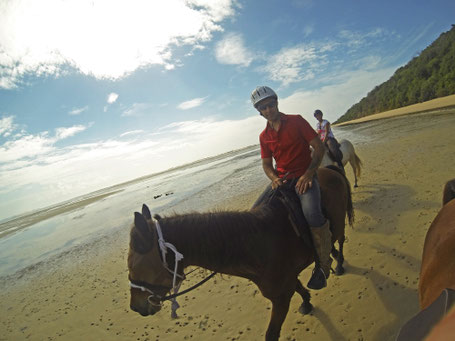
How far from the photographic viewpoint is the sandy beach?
3318mm

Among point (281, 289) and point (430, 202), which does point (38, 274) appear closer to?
point (281, 289)

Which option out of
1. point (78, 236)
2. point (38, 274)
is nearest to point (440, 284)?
point (38, 274)

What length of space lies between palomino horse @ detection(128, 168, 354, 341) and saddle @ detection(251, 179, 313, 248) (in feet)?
0.32

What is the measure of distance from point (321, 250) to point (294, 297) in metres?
1.71

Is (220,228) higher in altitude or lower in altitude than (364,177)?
higher

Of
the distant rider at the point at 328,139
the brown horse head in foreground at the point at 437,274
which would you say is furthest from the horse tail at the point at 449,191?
the distant rider at the point at 328,139

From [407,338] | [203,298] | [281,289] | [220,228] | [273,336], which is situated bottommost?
[203,298]

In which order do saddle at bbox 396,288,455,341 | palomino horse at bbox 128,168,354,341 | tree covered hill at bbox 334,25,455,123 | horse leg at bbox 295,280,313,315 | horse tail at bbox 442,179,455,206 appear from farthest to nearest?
1. tree covered hill at bbox 334,25,455,123
2. horse leg at bbox 295,280,313,315
3. horse tail at bbox 442,179,455,206
4. palomino horse at bbox 128,168,354,341
5. saddle at bbox 396,288,455,341

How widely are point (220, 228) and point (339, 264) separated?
120 inches

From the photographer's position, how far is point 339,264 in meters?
4.17

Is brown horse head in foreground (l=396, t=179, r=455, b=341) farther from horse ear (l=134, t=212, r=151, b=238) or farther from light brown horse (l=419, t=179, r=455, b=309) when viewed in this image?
horse ear (l=134, t=212, r=151, b=238)

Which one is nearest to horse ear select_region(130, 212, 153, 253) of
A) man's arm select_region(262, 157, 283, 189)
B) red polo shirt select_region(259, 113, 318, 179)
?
man's arm select_region(262, 157, 283, 189)

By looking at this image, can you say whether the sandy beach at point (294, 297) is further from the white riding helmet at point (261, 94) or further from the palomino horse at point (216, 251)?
the white riding helmet at point (261, 94)

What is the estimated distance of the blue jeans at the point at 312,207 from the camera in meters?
2.79
